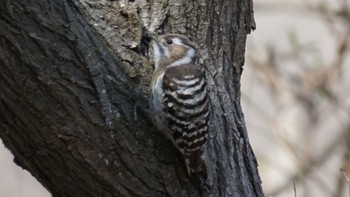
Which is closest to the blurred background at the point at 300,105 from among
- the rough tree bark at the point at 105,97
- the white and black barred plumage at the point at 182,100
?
the rough tree bark at the point at 105,97

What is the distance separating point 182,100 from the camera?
3473 mm

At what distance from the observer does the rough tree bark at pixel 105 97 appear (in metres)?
3.12

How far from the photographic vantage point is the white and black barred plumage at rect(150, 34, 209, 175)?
3.43 m

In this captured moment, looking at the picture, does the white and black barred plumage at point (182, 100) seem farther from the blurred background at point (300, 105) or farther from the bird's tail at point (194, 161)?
the blurred background at point (300, 105)

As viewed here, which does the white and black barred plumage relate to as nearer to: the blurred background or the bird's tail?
the bird's tail

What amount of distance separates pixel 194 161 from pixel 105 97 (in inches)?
16.8

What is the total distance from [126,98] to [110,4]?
0.41 metres

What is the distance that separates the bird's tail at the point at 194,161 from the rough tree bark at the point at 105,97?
0.16ft

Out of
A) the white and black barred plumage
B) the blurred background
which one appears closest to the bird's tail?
the white and black barred plumage

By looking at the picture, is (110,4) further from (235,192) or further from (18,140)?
(235,192)

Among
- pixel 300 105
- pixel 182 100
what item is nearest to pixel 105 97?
pixel 182 100

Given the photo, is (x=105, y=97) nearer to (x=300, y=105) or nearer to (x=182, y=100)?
(x=182, y=100)

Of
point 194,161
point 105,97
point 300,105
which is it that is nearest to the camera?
point 105,97

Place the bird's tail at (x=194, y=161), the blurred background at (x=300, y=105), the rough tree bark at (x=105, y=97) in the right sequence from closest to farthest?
the rough tree bark at (x=105, y=97)
the bird's tail at (x=194, y=161)
the blurred background at (x=300, y=105)
